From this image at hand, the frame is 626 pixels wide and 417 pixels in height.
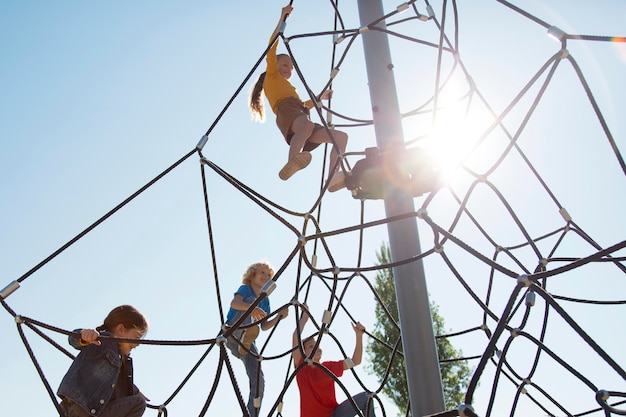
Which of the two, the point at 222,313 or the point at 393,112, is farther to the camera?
the point at 222,313

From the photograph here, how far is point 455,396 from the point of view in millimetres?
7574

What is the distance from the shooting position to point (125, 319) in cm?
214

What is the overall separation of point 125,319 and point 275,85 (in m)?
1.41

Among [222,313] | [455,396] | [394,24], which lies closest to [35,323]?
[222,313]

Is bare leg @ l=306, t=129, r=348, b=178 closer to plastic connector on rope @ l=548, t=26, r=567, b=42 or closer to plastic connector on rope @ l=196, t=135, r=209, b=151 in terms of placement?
plastic connector on rope @ l=196, t=135, r=209, b=151

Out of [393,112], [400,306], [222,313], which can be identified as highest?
[393,112]

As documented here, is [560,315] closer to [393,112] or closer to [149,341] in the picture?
[393,112]

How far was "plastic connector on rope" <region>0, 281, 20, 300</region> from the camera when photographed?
206 centimetres

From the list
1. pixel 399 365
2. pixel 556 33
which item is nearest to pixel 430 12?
pixel 556 33

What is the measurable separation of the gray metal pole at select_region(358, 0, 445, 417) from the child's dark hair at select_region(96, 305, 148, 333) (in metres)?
0.99

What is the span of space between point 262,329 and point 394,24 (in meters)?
1.78

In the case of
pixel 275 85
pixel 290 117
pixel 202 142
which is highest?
pixel 275 85

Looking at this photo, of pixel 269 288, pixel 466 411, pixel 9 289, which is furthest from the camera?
pixel 9 289

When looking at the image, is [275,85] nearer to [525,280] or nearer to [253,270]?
[253,270]
